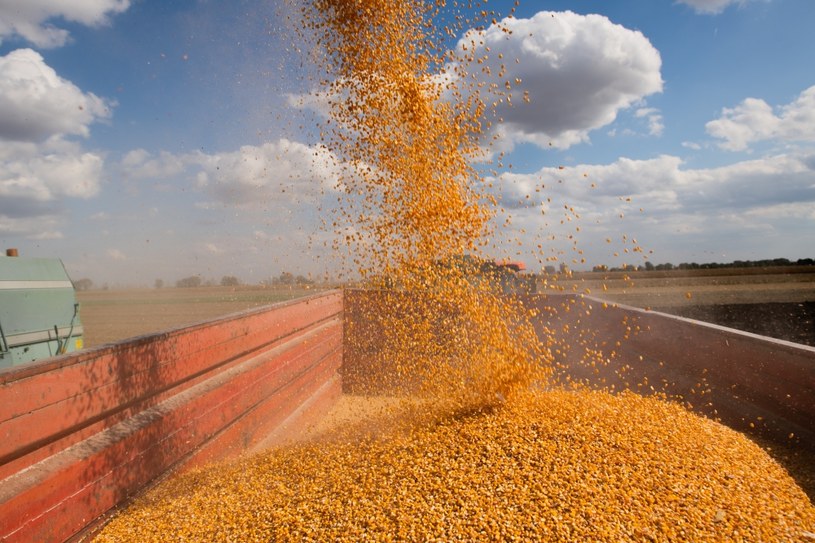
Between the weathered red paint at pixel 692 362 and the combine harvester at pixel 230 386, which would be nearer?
the combine harvester at pixel 230 386

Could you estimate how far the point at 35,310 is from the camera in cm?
488

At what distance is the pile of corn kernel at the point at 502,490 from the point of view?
7.75ft

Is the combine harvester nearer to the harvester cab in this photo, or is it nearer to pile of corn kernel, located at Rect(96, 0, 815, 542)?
pile of corn kernel, located at Rect(96, 0, 815, 542)

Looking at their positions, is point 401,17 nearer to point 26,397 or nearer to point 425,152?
point 425,152

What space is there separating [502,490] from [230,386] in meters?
1.97

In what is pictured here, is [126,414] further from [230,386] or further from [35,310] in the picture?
[35,310]

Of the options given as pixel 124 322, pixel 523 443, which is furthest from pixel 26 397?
pixel 124 322

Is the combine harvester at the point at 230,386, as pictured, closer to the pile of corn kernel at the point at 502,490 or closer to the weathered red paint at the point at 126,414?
the weathered red paint at the point at 126,414

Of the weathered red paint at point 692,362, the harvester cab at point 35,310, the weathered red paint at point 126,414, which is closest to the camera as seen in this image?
the weathered red paint at point 126,414

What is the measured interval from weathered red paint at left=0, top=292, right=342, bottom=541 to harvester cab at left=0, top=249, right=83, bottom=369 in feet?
6.88

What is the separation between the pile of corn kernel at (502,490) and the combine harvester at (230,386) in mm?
271

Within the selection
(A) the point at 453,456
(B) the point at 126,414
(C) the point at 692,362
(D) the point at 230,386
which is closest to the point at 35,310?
(D) the point at 230,386

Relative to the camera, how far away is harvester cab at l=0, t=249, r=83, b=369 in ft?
14.9

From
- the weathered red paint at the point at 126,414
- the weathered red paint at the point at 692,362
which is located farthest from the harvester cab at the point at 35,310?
the weathered red paint at the point at 692,362
